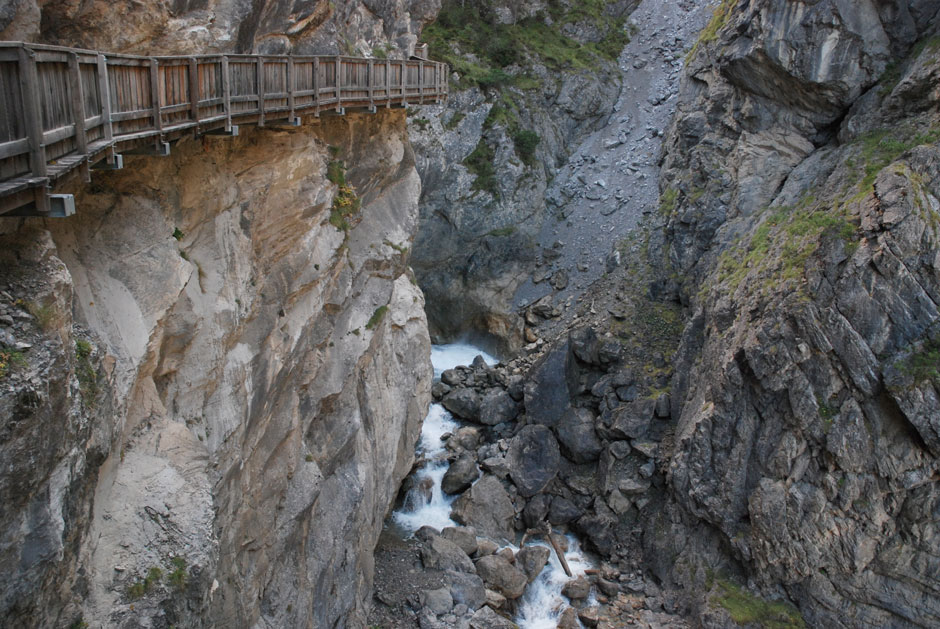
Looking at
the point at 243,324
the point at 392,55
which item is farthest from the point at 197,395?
the point at 392,55

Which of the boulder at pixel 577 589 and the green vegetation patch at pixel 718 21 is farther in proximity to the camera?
the green vegetation patch at pixel 718 21

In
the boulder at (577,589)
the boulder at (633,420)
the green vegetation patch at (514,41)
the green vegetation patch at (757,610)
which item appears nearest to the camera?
the green vegetation patch at (757,610)

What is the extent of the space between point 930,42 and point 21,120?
30.2m

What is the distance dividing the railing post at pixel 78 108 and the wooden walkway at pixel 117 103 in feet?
0.04

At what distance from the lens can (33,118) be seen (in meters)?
7.14

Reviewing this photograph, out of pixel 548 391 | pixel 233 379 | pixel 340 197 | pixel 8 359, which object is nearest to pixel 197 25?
pixel 340 197

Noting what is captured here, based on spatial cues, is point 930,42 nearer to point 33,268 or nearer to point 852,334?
point 852,334

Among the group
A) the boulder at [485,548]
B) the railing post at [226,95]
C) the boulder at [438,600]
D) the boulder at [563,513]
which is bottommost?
the boulder at [563,513]

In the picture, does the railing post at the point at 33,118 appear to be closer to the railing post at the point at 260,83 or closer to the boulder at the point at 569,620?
the railing post at the point at 260,83

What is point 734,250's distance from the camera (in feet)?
97.3

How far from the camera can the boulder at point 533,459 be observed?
95.7ft

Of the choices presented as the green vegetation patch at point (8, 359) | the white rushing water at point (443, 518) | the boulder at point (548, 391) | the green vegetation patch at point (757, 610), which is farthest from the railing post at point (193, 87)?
the boulder at point (548, 391)

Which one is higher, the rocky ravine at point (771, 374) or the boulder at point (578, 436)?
the rocky ravine at point (771, 374)

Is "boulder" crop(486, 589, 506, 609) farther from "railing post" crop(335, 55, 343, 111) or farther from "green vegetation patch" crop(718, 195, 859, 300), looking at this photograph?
"railing post" crop(335, 55, 343, 111)
